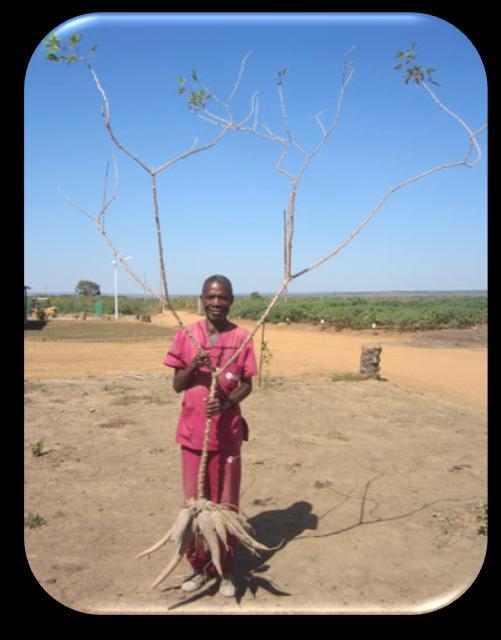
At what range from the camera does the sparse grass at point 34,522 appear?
364 centimetres

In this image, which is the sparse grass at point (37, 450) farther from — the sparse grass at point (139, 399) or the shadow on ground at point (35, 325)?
the shadow on ground at point (35, 325)

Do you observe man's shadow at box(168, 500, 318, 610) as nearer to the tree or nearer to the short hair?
the short hair

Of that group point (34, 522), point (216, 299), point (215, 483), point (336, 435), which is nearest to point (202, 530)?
point (215, 483)

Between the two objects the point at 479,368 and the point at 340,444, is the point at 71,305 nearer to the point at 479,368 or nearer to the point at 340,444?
the point at 479,368

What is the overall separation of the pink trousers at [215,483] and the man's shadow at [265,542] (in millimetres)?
143

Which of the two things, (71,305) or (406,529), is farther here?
(71,305)

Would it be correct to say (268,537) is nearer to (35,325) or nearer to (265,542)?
(265,542)

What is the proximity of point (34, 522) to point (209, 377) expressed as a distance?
188 cm

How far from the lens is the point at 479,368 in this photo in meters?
12.6

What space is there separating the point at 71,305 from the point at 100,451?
36.0 m

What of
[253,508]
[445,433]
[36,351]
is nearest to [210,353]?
[253,508]

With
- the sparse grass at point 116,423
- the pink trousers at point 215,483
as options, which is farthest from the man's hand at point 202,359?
the sparse grass at point 116,423

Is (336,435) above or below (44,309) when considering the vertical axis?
below

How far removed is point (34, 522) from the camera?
3.67 meters
